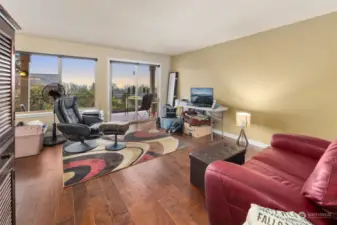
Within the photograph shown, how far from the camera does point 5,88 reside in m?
1.03

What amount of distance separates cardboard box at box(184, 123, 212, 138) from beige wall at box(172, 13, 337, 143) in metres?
0.49

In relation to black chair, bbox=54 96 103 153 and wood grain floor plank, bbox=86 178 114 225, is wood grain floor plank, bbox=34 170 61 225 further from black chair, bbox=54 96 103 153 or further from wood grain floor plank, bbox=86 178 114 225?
black chair, bbox=54 96 103 153

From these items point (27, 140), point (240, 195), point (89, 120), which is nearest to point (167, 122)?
point (89, 120)

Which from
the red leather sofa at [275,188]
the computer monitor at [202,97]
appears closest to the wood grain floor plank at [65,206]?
the red leather sofa at [275,188]

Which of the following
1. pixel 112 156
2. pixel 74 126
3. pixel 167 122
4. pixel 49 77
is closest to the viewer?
pixel 74 126

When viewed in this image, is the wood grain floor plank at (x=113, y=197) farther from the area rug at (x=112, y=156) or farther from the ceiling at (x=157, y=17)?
the ceiling at (x=157, y=17)

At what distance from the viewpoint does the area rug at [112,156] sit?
2.46 metres

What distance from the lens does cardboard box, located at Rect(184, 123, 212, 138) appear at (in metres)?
4.34

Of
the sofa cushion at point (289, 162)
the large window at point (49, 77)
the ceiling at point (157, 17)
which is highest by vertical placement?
the ceiling at point (157, 17)

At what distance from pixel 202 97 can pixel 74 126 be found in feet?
9.70

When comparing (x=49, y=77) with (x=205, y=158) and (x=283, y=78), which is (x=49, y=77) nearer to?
(x=205, y=158)

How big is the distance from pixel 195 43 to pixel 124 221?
3981 mm

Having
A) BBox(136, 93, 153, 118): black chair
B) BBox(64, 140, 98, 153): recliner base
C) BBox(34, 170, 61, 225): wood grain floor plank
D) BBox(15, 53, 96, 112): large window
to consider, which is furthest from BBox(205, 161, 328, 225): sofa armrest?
BBox(136, 93, 153, 118): black chair

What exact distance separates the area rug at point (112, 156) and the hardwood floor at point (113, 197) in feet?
0.45
